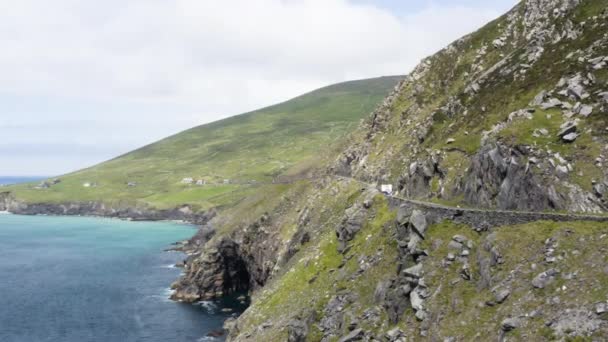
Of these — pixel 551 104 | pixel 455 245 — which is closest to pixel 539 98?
pixel 551 104

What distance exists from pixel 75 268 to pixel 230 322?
8427 cm

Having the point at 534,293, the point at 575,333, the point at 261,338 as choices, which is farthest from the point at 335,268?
the point at 575,333

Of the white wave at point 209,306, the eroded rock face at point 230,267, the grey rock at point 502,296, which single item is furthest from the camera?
the eroded rock face at point 230,267

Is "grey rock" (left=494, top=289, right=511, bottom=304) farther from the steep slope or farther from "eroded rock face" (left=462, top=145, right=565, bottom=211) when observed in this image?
"eroded rock face" (left=462, top=145, right=565, bottom=211)

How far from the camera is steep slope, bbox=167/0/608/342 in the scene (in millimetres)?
39000

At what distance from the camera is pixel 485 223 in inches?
1880

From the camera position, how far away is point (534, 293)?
38312mm

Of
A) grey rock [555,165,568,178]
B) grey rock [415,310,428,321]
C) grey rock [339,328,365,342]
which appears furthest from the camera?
grey rock [339,328,365,342]

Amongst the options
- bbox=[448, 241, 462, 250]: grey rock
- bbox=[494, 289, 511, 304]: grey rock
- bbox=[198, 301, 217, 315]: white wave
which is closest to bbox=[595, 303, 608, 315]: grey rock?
bbox=[494, 289, 511, 304]: grey rock

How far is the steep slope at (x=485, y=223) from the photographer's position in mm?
39000

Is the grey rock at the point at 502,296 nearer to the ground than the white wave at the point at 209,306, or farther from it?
farther from it

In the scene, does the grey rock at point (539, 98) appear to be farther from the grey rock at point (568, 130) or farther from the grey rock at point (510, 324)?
the grey rock at point (510, 324)

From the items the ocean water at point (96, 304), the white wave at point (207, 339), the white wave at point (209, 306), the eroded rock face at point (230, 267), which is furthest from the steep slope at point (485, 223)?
the white wave at point (209, 306)

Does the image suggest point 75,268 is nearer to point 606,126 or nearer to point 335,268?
point 335,268
